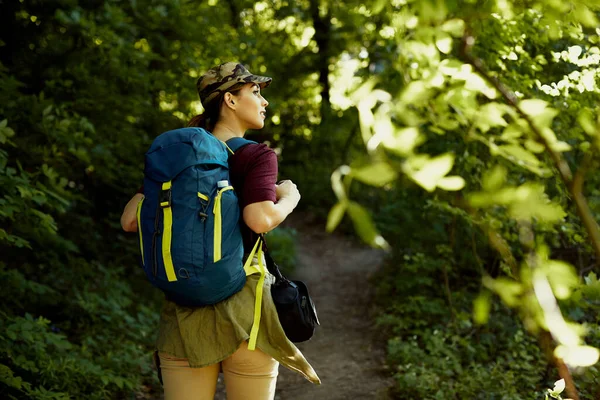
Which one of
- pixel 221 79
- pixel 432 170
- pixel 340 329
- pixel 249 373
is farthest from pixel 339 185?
pixel 340 329

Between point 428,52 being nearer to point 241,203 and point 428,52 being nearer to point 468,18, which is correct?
point 468,18

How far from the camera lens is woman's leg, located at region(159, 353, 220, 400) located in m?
2.30

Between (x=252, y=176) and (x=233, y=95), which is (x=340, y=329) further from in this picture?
(x=252, y=176)

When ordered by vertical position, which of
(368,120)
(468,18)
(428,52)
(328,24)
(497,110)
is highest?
(328,24)

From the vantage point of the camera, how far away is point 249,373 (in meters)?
2.28

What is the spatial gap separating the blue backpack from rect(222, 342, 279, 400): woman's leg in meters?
0.23

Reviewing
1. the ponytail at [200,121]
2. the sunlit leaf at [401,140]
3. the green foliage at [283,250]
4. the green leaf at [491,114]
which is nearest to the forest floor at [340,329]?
the green foliage at [283,250]

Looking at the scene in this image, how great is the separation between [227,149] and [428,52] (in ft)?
3.07

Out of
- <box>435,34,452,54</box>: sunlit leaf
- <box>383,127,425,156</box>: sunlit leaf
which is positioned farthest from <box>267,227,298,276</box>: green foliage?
<box>383,127,425,156</box>: sunlit leaf

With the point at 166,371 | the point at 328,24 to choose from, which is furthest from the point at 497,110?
the point at 328,24

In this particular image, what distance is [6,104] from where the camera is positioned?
14.5 feet

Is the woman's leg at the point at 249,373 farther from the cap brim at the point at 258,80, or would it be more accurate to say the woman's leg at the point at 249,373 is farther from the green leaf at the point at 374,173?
the green leaf at the point at 374,173

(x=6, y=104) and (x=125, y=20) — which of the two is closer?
(x=6, y=104)

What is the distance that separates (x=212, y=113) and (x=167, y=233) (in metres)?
0.64
